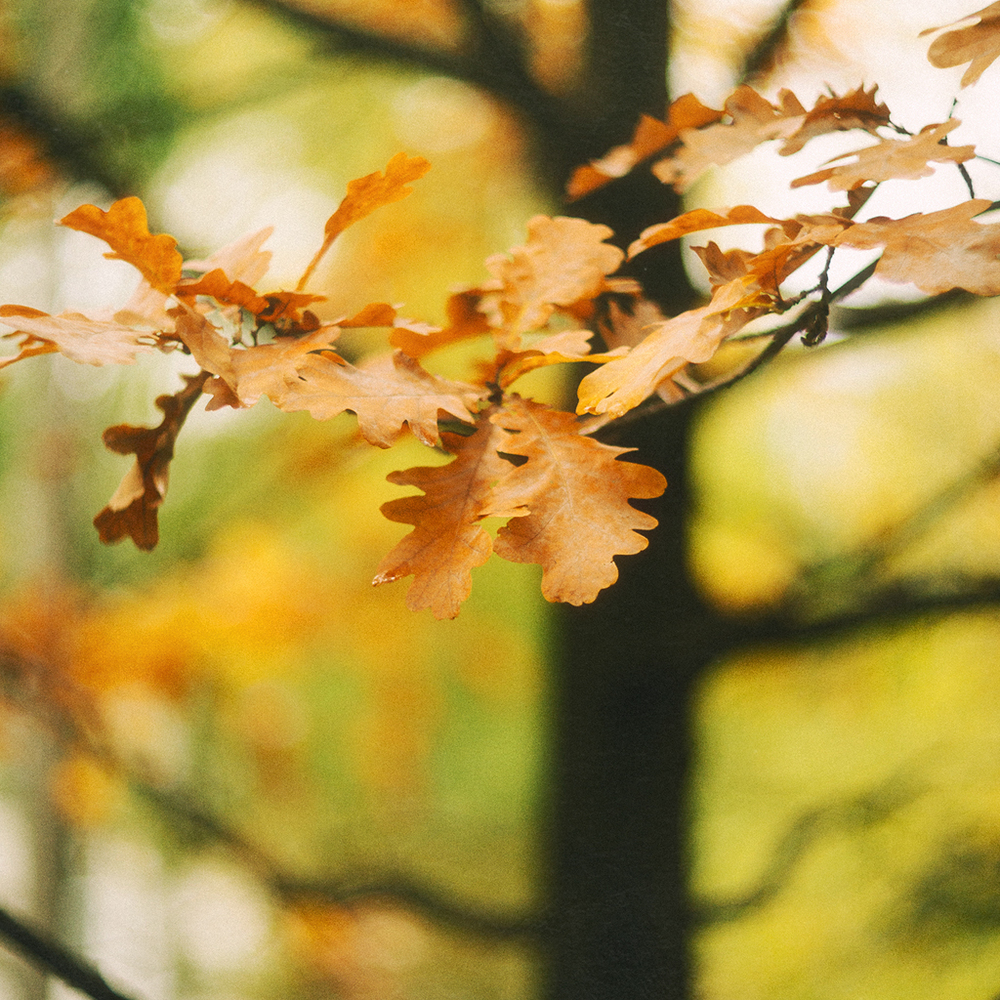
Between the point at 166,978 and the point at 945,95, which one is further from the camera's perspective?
the point at 166,978

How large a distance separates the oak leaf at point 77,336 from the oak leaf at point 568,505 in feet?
0.73

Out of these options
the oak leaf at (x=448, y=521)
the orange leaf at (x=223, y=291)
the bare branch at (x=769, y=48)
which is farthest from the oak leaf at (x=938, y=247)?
the bare branch at (x=769, y=48)

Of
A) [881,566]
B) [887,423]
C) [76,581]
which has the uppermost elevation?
[887,423]

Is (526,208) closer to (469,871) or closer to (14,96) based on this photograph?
(14,96)

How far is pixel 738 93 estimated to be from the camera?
502 millimetres

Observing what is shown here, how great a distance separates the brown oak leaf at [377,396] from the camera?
351mm

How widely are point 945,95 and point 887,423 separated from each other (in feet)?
1.53

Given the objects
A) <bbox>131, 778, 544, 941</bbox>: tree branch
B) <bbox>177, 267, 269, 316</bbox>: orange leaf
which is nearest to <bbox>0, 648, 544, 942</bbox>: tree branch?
<bbox>131, 778, 544, 941</bbox>: tree branch

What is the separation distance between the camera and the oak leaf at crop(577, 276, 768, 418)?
0.34 metres

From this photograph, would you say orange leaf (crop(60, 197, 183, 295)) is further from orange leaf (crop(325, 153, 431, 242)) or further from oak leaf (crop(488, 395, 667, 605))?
oak leaf (crop(488, 395, 667, 605))

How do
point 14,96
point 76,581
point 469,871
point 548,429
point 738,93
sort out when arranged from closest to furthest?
point 548,429 → point 738,93 → point 14,96 → point 469,871 → point 76,581

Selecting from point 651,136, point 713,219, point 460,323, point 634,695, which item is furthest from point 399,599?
point 713,219

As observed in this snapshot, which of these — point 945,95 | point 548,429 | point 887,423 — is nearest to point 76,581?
point 548,429

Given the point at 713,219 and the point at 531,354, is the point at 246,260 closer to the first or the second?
the point at 531,354
